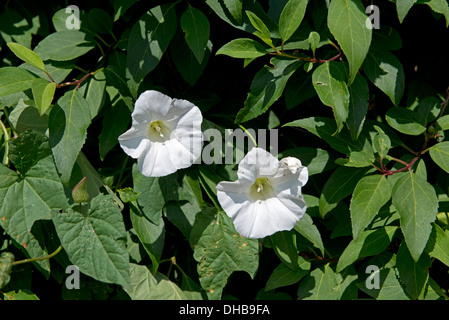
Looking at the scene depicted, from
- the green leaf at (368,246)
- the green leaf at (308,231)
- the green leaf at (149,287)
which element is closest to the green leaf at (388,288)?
the green leaf at (368,246)

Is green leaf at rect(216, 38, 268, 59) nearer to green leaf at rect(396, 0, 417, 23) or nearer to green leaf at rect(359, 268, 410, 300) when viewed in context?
green leaf at rect(396, 0, 417, 23)

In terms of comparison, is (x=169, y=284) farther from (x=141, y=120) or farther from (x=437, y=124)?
(x=437, y=124)

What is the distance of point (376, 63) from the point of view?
1.72 m

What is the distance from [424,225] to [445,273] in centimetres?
60

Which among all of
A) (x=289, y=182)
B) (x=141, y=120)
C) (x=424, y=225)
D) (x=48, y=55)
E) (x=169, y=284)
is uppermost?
(x=48, y=55)

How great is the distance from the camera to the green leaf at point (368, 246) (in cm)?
169

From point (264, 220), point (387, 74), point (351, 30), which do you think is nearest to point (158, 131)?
point (264, 220)

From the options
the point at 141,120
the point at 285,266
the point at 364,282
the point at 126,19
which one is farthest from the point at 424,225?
the point at 126,19

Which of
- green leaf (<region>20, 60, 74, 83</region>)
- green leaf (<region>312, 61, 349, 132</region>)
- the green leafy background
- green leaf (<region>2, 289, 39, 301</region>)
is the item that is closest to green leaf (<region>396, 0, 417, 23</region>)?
the green leafy background

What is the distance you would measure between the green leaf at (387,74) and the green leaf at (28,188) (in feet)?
3.51

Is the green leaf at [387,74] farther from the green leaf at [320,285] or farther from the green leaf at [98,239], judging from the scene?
the green leaf at [98,239]

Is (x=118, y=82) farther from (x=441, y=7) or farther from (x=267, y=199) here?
(x=441, y=7)

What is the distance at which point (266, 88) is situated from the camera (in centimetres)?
163

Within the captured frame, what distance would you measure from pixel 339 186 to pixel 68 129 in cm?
88
